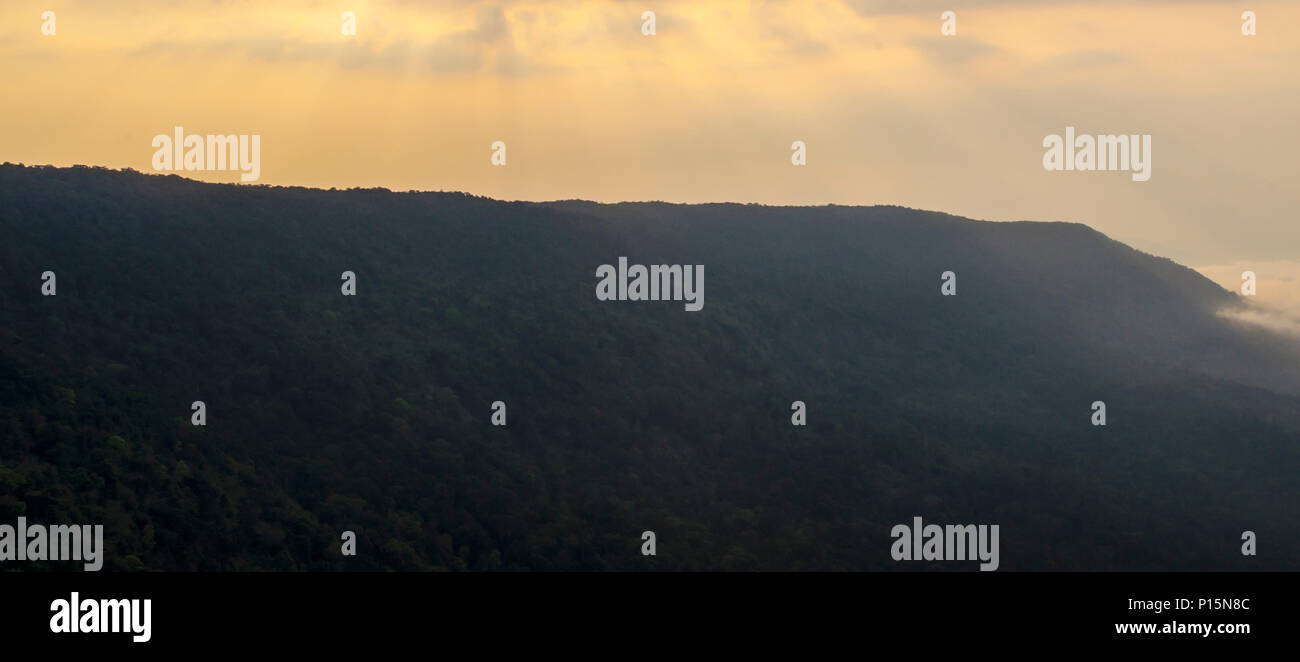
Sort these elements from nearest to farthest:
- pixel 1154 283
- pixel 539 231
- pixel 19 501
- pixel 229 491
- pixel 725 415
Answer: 1. pixel 19 501
2. pixel 229 491
3. pixel 725 415
4. pixel 539 231
5. pixel 1154 283

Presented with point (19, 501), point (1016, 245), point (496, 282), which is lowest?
point (19, 501)

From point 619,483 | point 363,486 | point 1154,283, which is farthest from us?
point 1154,283
